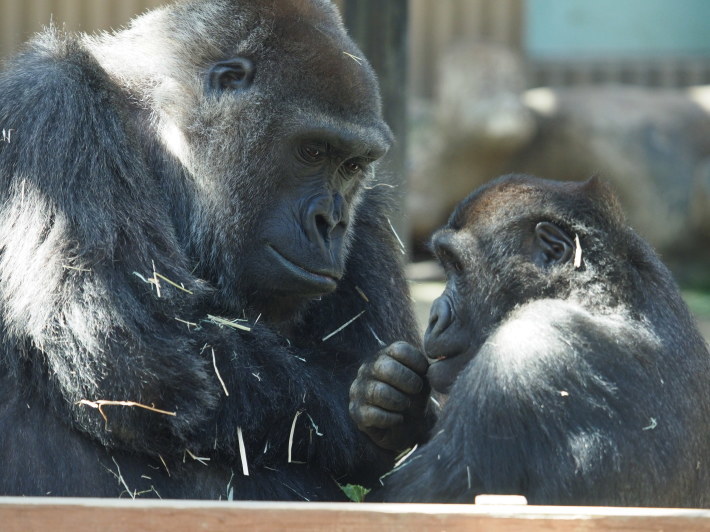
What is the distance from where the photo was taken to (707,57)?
14.3 meters

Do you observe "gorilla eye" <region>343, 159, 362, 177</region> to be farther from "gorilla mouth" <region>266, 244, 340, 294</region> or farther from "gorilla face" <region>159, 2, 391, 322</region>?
"gorilla mouth" <region>266, 244, 340, 294</region>

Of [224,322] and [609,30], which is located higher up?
[224,322]

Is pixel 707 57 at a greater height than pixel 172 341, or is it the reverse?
pixel 172 341

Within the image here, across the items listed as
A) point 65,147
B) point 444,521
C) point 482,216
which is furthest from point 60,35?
point 444,521

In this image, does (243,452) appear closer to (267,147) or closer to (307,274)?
(307,274)

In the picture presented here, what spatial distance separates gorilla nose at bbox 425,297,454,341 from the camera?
392 cm

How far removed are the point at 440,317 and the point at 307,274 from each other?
538 millimetres

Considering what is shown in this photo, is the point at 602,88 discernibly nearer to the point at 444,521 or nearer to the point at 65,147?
the point at 65,147

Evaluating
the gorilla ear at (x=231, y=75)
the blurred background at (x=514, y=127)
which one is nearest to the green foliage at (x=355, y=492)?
the gorilla ear at (x=231, y=75)

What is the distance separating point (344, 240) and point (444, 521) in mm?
1794

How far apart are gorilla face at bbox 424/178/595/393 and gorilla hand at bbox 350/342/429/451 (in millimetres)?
113

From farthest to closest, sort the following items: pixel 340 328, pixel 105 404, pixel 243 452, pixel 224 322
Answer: pixel 340 328 → pixel 224 322 → pixel 243 452 → pixel 105 404

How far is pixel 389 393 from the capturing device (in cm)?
366

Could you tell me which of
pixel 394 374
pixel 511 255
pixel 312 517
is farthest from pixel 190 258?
pixel 312 517
